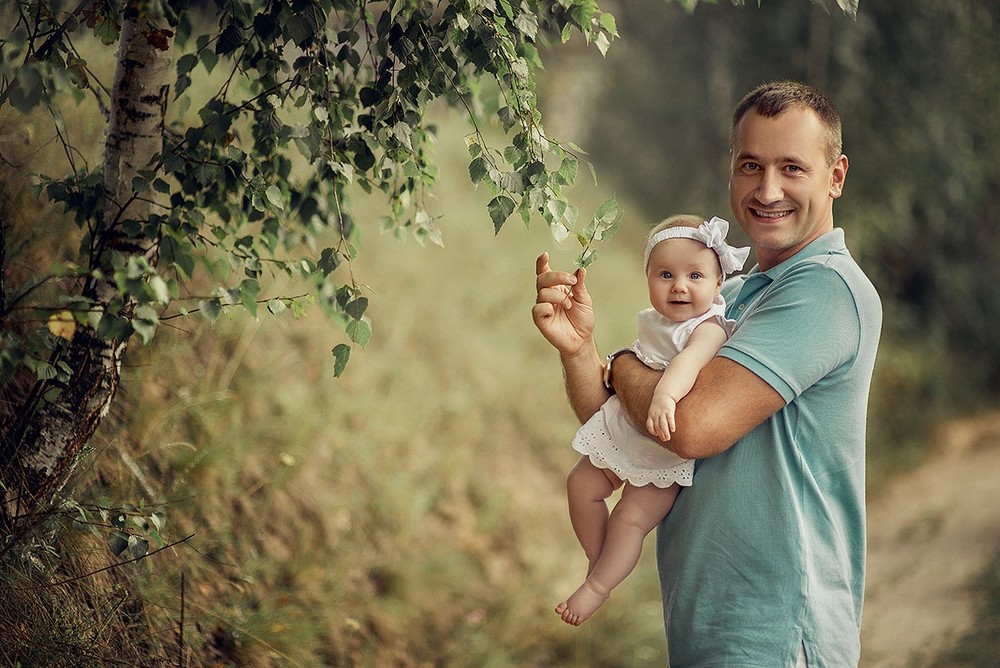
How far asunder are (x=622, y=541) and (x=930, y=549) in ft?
17.6

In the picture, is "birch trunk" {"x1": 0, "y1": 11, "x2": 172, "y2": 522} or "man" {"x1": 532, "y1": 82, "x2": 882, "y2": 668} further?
"birch trunk" {"x1": 0, "y1": 11, "x2": 172, "y2": 522}

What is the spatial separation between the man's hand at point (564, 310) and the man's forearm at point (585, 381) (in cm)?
2

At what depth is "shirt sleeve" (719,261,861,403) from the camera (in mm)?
1959

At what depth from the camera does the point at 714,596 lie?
6.77 ft

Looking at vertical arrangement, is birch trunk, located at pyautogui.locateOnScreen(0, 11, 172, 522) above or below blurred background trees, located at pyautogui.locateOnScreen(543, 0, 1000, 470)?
below

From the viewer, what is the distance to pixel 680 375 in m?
2.08

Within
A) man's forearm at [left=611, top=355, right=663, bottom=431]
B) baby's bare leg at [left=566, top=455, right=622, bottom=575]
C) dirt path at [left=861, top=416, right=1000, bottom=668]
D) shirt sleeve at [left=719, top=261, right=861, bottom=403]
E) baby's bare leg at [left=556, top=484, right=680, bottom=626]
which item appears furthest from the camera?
dirt path at [left=861, top=416, right=1000, bottom=668]

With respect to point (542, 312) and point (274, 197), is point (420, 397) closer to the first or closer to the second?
point (274, 197)

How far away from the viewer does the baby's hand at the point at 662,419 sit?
2.01 meters

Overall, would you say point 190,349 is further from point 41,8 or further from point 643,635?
point 643,635

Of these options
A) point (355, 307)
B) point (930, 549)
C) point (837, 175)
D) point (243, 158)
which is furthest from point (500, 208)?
point (930, 549)

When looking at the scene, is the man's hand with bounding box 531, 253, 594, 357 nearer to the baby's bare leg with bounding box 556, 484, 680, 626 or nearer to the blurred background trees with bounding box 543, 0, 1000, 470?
the baby's bare leg with bounding box 556, 484, 680, 626

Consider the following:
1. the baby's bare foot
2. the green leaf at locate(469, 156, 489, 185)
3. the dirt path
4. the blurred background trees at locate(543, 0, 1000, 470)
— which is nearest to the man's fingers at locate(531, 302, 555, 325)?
the green leaf at locate(469, 156, 489, 185)

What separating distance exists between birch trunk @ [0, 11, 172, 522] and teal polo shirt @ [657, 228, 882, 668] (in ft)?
4.99
